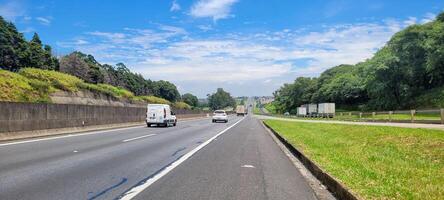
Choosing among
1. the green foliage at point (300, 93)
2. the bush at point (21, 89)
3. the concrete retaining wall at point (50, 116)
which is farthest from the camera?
the green foliage at point (300, 93)

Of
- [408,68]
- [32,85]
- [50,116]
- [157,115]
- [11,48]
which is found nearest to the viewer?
[50,116]

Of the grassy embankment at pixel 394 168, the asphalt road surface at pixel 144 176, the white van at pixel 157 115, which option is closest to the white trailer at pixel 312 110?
the white van at pixel 157 115

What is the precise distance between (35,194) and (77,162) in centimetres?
470

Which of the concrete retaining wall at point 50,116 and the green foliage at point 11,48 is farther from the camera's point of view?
the green foliage at point 11,48

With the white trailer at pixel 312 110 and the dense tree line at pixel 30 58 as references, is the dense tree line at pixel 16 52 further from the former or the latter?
the white trailer at pixel 312 110

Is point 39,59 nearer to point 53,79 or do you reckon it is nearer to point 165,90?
point 53,79

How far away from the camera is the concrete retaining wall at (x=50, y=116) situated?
20781mm

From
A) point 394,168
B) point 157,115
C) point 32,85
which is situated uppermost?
point 32,85

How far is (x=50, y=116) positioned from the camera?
81.5ft

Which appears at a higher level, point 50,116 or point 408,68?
point 408,68

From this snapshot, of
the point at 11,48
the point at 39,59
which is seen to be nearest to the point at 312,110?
the point at 39,59

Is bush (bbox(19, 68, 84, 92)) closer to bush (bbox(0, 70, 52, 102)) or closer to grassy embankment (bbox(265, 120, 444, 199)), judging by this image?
bush (bbox(0, 70, 52, 102))

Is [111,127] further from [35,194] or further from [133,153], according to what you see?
[35,194]

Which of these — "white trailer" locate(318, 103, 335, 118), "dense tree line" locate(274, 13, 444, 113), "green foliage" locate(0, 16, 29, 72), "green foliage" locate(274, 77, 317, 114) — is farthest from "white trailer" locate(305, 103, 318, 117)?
"green foliage" locate(0, 16, 29, 72)
